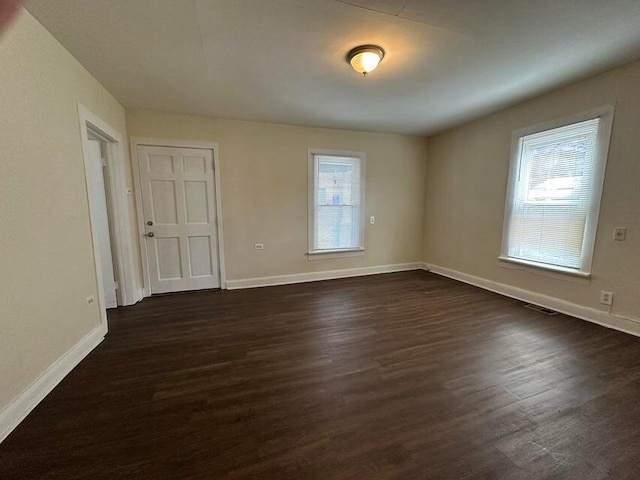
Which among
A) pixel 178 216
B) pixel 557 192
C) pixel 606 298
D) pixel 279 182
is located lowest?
pixel 606 298

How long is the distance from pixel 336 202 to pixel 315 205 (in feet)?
1.37

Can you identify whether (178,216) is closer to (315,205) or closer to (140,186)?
(140,186)

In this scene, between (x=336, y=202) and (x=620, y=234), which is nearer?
(x=620, y=234)

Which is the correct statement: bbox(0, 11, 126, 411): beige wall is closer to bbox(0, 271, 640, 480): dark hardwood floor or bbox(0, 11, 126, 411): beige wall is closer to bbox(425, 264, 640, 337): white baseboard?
bbox(0, 271, 640, 480): dark hardwood floor

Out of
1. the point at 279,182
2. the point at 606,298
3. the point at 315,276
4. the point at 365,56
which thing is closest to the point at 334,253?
the point at 315,276

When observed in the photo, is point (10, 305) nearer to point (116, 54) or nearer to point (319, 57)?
point (116, 54)

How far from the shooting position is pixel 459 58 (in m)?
2.41

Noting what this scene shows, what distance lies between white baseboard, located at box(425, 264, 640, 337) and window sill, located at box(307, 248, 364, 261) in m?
1.82

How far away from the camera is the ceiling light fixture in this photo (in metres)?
2.23

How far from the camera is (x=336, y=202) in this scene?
15.7 feet

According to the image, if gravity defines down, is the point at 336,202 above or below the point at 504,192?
below

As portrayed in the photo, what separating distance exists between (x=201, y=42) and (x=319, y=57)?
3.23ft

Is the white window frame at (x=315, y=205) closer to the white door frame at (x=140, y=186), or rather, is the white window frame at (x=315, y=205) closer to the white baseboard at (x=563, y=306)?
the white door frame at (x=140, y=186)

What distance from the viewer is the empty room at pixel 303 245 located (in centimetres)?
151
